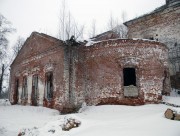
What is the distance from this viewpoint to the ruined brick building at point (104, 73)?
44.0 feet

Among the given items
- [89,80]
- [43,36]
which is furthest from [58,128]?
[43,36]

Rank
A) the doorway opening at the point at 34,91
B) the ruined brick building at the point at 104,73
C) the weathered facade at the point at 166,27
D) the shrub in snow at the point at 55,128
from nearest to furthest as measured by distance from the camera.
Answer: the shrub in snow at the point at 55,128 < the ruined brick building at the point at 104,73 < the doorway opening at the point at 34,91 < the weathered facade at the point at 166,27

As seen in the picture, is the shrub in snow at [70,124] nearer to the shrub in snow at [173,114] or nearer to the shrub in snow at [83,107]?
the shrub in snow at [173,114]

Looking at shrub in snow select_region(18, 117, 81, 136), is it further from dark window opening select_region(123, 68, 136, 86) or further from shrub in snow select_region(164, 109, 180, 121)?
dark window opening select_region(123, 68, 136, 86)

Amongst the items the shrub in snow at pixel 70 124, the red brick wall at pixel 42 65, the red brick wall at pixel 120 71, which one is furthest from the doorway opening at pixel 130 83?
the shrub in snow at pixel 70 124

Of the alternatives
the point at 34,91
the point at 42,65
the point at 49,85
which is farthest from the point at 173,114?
the point at 34,91

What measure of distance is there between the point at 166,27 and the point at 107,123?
1477cm

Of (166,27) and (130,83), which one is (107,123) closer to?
(130,83)

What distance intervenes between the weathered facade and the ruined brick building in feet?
18.6

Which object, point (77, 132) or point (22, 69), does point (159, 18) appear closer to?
point (22, 69)

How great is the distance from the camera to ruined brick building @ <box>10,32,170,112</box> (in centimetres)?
1340

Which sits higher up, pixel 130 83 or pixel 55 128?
pixel 130 83

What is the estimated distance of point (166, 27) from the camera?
2119 cm

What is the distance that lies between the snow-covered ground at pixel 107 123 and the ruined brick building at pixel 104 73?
78cm
